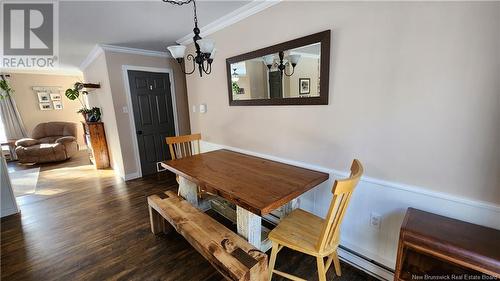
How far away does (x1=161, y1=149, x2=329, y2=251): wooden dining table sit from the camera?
1.39 metres

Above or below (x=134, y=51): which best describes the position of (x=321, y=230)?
below

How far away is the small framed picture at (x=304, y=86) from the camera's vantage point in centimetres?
186

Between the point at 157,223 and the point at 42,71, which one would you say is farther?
the point at 42,71

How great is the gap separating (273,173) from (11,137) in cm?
757

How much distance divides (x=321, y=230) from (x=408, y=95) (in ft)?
3.42

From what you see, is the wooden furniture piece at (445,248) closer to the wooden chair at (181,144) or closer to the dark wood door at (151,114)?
the wooden chair at (181,144)

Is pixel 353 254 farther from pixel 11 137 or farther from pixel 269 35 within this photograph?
pixel 11 137

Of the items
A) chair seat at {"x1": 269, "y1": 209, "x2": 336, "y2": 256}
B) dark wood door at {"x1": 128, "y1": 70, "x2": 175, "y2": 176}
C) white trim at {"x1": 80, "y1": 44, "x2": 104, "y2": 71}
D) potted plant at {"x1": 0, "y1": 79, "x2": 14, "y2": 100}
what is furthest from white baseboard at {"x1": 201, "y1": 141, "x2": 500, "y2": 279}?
potted plant at {"x1": 0, "y1": 79, "x2": 14, "y2": 100}

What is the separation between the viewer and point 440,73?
1.24m

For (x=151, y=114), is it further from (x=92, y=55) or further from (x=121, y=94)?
(x=92, y=55)

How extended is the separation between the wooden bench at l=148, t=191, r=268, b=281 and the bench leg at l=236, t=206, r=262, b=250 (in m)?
0.08

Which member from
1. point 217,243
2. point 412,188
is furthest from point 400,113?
point 217,243

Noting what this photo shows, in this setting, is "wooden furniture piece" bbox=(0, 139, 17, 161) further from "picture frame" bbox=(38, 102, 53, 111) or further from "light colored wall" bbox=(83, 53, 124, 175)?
"light colored wall" bbox=(83, 53, 124, 175)

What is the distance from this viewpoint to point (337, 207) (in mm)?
1211
